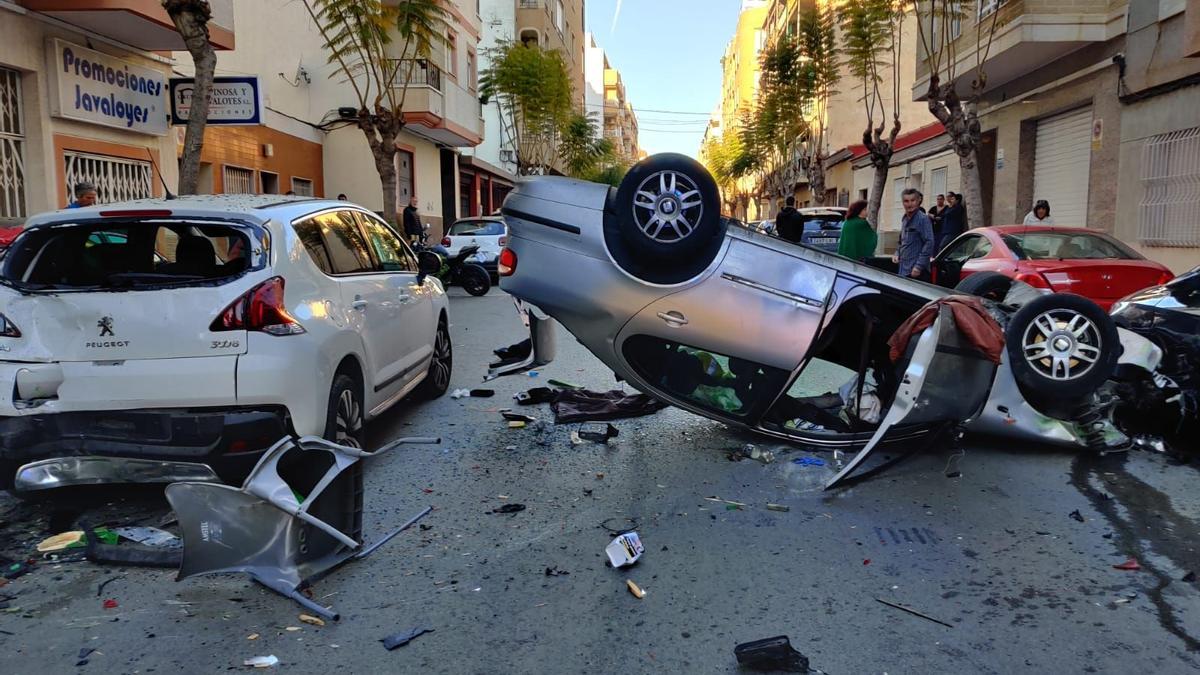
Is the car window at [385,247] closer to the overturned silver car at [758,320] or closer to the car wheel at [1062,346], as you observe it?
the overturned silver car at [758,320]

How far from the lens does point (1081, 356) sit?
16.1 ft

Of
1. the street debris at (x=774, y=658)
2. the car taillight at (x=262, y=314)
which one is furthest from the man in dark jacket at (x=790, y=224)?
the street debris at (x=774, y=658)

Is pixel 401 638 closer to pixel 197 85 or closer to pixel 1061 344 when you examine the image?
Answer: pixel 1061 344

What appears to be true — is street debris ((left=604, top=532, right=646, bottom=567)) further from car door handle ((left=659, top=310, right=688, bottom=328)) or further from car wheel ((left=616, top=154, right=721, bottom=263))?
car wheel ((left=616, top=154, right=721, bottom=263))

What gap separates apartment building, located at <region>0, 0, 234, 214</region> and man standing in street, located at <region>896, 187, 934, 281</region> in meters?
9.10

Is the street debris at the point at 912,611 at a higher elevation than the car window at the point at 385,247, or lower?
lower

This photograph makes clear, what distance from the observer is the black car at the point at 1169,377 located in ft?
16.8

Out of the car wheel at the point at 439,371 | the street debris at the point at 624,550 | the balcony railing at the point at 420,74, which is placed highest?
the balcony railing at the point at 420,74

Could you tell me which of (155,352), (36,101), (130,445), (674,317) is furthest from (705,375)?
(36,101)

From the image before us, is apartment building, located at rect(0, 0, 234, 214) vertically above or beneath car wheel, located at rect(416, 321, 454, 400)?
above

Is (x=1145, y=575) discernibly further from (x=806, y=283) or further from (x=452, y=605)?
(x=452, y=605)

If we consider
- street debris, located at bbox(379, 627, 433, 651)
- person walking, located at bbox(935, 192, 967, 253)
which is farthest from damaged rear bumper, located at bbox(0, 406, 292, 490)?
person walking, located at bbox(935, 192, 967, 253)

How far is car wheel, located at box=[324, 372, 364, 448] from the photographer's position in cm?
446

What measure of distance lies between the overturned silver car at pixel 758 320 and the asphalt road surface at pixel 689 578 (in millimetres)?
381
